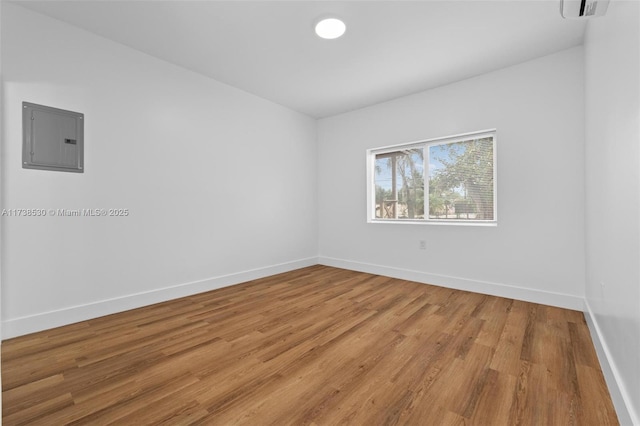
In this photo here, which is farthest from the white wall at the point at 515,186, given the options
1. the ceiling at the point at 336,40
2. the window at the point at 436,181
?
the ceiling at the point at 336,40

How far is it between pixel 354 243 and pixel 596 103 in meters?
3.26

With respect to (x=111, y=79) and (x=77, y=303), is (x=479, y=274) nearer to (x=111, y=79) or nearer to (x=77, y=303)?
(x=77, y=303)

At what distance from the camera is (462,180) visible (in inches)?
144

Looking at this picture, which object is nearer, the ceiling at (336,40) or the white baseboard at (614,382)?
the white baseboard at (614,382)

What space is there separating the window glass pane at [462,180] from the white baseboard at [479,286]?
82 centimetres

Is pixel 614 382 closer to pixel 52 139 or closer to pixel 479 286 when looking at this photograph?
pixel 479 286

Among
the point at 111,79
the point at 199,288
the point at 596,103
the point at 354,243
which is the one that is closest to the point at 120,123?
the point at 111,79

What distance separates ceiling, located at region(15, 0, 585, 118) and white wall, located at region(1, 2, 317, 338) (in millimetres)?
318

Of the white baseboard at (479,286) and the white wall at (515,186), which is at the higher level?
the white wall at (515,186)

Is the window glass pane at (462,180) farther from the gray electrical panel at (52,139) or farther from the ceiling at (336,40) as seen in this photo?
the gray electrical panel at (52,139)

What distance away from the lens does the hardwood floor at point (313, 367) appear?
1479 millimetres

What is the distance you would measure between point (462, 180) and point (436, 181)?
0.35 metres

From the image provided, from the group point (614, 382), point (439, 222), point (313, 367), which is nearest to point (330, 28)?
point (439, 222)

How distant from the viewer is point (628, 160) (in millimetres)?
1359
